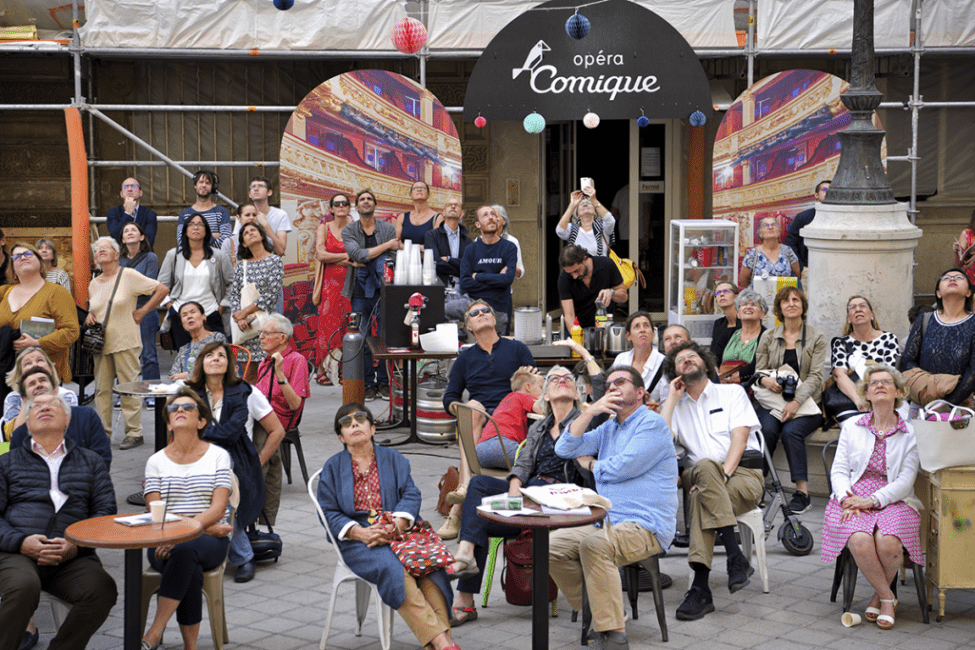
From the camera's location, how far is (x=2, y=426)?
21.5 ft

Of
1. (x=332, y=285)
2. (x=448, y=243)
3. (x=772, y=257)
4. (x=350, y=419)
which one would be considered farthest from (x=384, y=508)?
(x=332, y=285)

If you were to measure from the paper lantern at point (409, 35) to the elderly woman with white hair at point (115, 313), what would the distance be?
4.02m

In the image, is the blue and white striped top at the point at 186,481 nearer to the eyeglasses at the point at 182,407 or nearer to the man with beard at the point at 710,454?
the eyeglasses at the point at 182,407

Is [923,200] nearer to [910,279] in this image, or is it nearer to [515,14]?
[515,14]

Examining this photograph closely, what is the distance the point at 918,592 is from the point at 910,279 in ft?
10.5

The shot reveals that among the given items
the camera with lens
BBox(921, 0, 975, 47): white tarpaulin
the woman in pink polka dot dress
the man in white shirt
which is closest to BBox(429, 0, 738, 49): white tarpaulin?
BBox(921, 0, 975, 47): white tarpaulin

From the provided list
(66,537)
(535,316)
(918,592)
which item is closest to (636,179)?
(535,316)

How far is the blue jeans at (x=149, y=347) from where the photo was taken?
33.7 feet

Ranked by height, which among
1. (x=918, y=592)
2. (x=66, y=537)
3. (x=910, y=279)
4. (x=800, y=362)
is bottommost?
(x=918, y=592)

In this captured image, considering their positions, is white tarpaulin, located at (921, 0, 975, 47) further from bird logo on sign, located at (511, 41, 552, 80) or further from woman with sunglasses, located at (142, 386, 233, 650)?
woman with sunglasses, located at (142, 386, 233, 650)

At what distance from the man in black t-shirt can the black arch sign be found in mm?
2753

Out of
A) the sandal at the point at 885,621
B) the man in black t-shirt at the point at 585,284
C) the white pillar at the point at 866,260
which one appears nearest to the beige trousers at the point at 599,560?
the sandal at the point at 885,621

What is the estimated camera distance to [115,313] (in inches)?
364

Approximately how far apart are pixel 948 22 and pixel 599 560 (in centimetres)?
937
